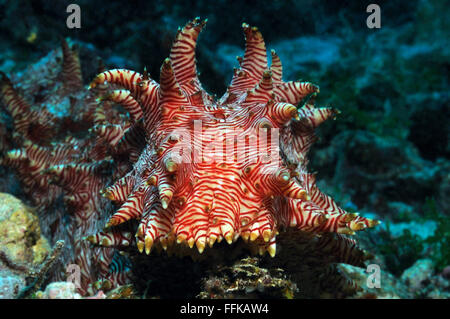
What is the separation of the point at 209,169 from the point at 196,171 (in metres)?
0.08

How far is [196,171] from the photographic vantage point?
6.50 ft

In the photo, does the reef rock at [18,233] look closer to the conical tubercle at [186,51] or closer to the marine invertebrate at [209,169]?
the marine invertebrate at [209,169]

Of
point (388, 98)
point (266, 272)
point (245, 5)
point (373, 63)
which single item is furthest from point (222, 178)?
point (373, 63)

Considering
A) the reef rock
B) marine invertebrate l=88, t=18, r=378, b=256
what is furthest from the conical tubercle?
the reef rock

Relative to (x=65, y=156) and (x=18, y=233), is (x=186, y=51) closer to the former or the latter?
(x=65, y=156)

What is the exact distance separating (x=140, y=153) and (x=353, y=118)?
23.8 feet

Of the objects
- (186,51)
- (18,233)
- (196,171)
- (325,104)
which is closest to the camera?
(196,171)

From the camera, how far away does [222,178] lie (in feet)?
6.43

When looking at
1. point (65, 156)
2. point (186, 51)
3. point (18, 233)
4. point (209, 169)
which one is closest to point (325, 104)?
point (65, 156)

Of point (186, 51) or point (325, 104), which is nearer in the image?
point (186, 51)

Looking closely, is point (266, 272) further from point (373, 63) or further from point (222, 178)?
point (373, 63)

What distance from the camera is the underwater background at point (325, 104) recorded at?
2.72 meters

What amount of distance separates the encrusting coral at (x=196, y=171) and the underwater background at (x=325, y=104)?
0.39m

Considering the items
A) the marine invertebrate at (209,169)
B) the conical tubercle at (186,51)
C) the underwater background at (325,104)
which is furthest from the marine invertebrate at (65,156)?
the conical tubercle at (186,51)
